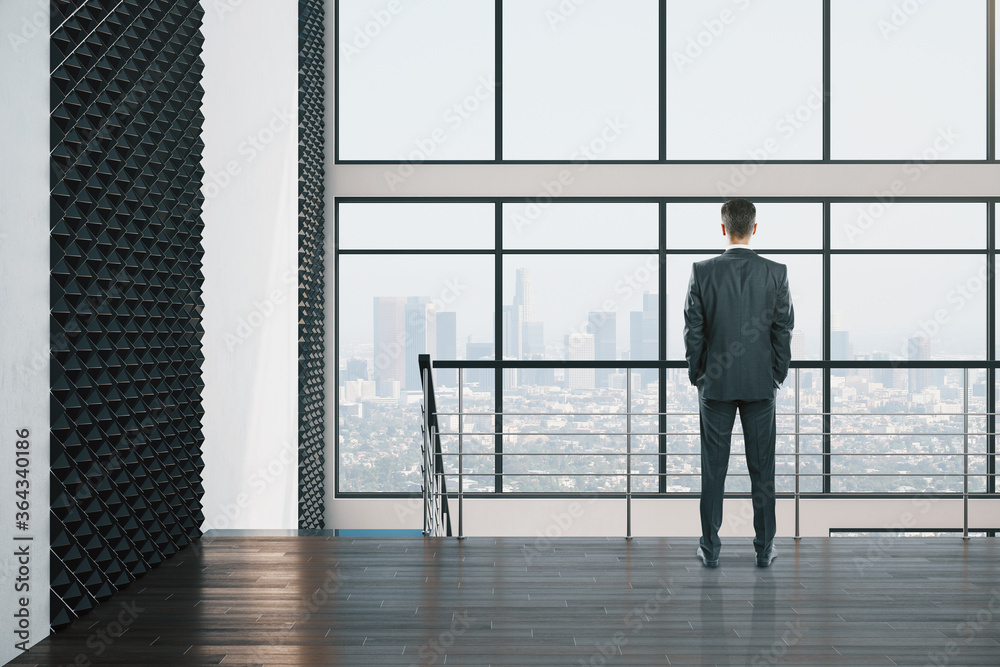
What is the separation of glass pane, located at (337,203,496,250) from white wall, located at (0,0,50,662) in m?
4.04

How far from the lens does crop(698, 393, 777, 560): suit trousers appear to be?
3.18m

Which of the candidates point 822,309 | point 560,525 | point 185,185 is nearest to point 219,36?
point 185,185

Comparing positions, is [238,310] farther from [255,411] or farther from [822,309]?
[822,309]

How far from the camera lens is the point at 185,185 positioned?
3672 mm

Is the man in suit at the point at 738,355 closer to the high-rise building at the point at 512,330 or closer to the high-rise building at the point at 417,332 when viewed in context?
the high-rise building at the point at 512,330

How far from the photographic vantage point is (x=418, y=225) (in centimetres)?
657

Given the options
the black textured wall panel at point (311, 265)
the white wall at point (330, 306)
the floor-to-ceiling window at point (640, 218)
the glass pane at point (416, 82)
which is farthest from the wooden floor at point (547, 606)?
the glass pane at point (416, 82)

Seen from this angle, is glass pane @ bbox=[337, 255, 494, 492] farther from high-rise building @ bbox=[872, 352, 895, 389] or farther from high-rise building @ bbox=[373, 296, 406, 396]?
high-rise building @ bbox=[872, 352, 895, 389]

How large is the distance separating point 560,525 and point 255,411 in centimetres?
282

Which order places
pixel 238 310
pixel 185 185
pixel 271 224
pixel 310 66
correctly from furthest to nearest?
1. pixel 310 66
2. pixel 271 224
3. pixel 238 310
4. pixel 185 185

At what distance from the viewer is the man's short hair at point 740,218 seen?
319 centimetres

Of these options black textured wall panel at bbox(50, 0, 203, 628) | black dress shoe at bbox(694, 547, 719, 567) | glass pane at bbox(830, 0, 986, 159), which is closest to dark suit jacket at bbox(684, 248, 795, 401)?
black dress shoe at bbox(694, 547, 719, 567)

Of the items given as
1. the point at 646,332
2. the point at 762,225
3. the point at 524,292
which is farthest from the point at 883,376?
the point at 524,292

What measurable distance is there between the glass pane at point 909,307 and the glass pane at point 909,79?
2.99 ft
